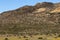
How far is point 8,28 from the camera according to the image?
7438 centimetres

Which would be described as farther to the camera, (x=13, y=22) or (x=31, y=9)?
(x=31, y=9)

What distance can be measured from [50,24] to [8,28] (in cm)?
1411

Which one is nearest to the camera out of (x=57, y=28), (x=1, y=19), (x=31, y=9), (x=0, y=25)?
(x=57, y=28)

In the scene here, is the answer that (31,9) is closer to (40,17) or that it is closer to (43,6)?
(43,6)

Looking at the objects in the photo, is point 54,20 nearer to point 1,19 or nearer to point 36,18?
point 36,18

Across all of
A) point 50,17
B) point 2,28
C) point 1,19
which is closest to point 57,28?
point 50,17

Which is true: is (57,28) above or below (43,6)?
below

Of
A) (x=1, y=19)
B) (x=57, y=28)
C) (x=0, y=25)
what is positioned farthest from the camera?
(x=1, y=19)

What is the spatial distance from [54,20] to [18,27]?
1363 centimetres

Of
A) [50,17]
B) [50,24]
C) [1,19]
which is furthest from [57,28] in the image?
[1,19]

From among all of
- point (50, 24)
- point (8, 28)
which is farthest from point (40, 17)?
point (8, 28)

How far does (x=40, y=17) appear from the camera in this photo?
8269 centimetres

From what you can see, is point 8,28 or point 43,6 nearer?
point 8,28

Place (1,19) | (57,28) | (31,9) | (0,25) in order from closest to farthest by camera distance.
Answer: (57,28)
(0,25)
(1,19)
(31,9)
